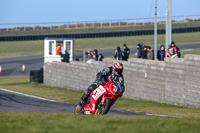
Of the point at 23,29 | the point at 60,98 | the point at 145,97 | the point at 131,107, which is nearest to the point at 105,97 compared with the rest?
the point at 131,107

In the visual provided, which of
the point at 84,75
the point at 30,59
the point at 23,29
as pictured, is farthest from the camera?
the point at 23,29

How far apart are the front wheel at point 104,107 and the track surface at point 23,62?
28.4 m

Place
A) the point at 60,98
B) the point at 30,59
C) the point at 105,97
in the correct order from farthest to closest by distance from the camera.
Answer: the point at 30,59 → the point at 60,98 → the point at 105,97

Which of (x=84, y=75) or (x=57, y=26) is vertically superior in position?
(x=57, y=26)

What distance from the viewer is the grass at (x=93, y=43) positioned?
56.0m

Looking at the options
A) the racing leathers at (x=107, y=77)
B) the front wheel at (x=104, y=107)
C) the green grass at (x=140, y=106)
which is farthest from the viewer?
the green grass at (x=140, y=106)

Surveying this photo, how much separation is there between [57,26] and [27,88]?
155 feet

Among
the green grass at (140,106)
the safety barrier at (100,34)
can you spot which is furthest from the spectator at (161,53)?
the safety barrier at (100,34)

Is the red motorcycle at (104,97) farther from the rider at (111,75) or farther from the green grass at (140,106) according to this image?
the green grass at (140,106)

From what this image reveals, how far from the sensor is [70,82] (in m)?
26.9

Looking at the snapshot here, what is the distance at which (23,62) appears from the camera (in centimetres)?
4816

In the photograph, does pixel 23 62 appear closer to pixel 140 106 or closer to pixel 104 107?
pixel 140 106

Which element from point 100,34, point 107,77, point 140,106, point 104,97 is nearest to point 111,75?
point 107,77

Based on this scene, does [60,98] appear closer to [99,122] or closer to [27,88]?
[27,88]
